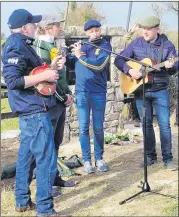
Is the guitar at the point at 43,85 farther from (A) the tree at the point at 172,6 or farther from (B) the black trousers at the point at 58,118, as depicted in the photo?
(A) the tree at the point at 172,6

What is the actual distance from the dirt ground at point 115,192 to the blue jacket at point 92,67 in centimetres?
106

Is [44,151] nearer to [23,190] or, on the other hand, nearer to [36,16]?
[23,190]

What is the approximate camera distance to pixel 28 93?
12.4 feet

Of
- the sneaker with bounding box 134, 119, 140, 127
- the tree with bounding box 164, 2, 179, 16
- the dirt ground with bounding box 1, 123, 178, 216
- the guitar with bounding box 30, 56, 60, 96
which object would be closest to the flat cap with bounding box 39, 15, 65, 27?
the guitar with bounding box 30, 56, 60, 96

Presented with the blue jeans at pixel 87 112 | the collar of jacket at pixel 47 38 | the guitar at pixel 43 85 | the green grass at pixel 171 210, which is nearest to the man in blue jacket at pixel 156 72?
the blue jeans at pixel 87 112

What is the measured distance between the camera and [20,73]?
145 inches

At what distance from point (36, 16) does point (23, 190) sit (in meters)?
1.57

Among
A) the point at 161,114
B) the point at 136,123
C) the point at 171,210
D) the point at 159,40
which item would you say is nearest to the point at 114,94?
the point at 136,123

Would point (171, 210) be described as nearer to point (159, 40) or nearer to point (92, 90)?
point (92, 90)

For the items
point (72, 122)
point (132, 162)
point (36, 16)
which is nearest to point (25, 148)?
point (36, 16)

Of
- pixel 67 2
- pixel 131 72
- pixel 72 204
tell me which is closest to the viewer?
pixel 72 204

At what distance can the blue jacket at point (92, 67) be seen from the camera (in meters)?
5.28

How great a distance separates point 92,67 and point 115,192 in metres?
1.50

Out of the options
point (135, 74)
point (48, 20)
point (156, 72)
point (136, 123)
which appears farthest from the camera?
point (136, 123)
